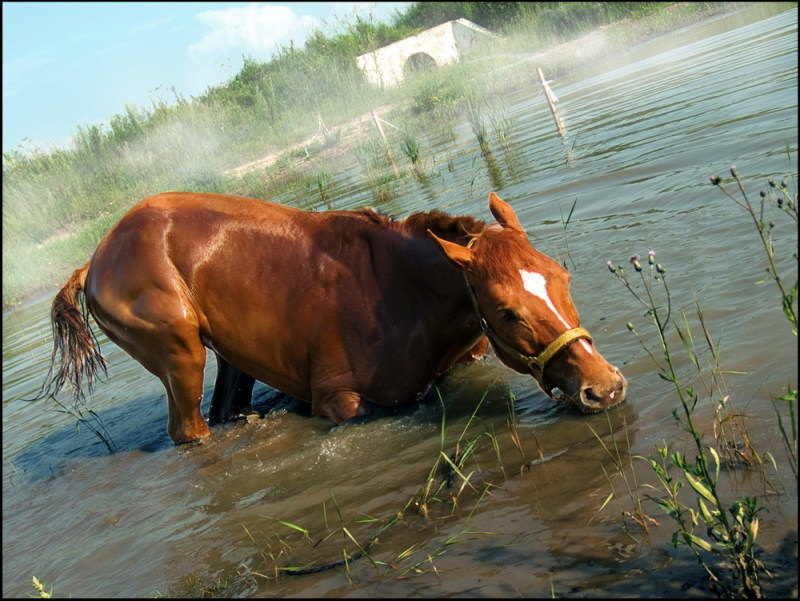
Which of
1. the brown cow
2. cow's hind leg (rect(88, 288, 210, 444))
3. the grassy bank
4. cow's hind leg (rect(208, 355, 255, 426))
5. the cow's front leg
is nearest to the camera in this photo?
the brown cow

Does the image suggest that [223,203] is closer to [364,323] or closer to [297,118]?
[364,323]

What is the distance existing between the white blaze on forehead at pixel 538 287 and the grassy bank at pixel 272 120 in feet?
63.3

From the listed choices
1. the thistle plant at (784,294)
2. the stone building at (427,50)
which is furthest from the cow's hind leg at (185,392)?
the stone building at (427,50)

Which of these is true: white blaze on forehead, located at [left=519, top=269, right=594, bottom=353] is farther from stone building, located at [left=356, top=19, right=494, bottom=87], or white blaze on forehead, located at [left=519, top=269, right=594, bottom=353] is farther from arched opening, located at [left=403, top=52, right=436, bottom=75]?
arched opening, located at [left=403, top=52, right=436, bottom=75]

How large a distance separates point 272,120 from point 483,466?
31.7 m

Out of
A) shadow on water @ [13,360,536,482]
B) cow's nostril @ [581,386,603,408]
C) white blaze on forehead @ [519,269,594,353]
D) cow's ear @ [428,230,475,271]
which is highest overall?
cow's ear @ [428,230,475,271]

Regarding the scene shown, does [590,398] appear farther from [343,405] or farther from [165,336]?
[165,336]

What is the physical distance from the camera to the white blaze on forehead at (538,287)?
4395mm

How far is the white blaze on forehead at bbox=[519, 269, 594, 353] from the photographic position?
4395 millimetres

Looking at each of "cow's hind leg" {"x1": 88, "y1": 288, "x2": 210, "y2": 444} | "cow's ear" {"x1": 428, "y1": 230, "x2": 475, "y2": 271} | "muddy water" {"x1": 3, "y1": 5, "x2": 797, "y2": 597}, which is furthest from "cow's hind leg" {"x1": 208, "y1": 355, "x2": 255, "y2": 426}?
"cow's ear" {"x1": 428, "y1": 230, "x2": 475, "y2": 271}

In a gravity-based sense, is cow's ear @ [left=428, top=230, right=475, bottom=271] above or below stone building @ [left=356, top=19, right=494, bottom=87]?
below

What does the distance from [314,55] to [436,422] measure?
3359 centimetres

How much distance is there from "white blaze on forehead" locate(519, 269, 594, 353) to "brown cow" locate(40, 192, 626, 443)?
1.93 ft

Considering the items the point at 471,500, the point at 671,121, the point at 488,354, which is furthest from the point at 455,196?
the point at 471,500
